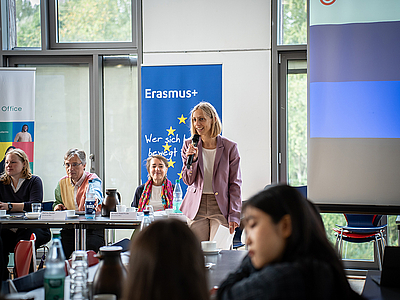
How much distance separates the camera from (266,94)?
17.0 ft

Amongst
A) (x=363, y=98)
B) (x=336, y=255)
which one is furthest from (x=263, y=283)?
(x=363, y=98)

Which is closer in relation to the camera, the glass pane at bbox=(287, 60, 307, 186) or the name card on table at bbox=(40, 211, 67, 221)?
the name card on table at bbox=(40, 211, 67, 221)

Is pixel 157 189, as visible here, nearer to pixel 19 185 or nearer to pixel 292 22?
pixel 19 185

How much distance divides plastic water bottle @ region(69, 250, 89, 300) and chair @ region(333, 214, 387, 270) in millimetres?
3476

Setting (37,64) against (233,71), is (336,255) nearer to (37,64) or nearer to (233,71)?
(233,71)

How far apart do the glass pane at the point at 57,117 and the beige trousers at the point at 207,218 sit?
8.76ft

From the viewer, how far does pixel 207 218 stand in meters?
3.57

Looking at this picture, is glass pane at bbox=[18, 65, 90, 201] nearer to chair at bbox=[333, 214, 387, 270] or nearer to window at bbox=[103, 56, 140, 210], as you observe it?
window at bbox=[103, 56, 140, 210]

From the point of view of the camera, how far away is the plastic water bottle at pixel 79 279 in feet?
4.95

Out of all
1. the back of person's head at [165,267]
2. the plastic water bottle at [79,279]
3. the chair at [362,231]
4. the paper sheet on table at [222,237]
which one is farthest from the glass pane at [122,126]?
the back of person's head at [165,267]

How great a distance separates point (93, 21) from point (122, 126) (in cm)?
146

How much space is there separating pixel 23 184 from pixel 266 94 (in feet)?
9.72

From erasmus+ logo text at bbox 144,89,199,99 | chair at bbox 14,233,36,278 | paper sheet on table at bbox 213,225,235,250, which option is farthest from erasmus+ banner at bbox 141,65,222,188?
chair at bbox 14,233,36,278

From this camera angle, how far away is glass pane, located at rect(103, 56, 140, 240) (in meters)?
5.64
